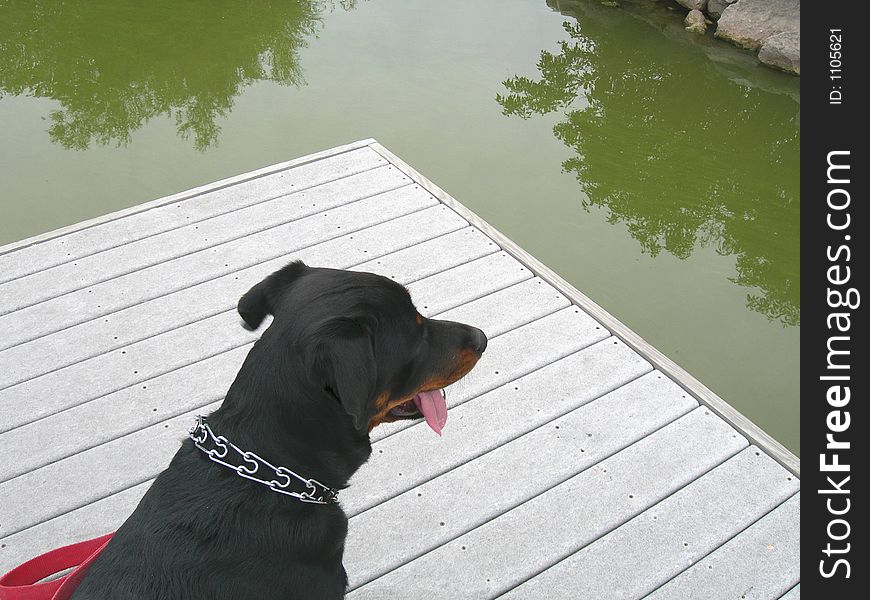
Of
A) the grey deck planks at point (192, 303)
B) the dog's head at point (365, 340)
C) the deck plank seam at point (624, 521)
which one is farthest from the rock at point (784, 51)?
the dog's head at point (365, 340)

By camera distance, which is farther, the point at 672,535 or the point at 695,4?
the point at 695,4

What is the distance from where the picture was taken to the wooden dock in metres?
2.33

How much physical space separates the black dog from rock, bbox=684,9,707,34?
5.53m

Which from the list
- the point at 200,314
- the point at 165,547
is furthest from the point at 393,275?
the point at 165,547

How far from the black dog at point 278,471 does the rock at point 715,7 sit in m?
5.70

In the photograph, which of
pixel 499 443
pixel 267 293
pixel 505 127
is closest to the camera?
pixel 267 293

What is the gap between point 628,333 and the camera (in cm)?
305

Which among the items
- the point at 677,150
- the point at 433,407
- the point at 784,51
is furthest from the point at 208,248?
the point at 784,51

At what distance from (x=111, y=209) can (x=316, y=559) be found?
131 inches

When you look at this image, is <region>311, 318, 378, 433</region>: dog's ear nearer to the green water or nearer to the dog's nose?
the dog's nose

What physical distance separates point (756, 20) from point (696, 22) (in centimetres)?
46

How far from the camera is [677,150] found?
5.12 metres

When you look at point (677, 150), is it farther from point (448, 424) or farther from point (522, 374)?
point (448, 424)
